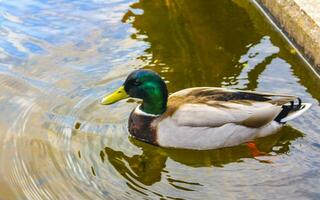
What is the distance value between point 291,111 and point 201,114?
0.73 meters

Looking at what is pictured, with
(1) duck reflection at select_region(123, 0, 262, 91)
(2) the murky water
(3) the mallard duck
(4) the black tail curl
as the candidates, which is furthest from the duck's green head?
(4) the black tail curl

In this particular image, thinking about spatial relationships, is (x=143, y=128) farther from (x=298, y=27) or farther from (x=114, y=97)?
(x=298, y=27)

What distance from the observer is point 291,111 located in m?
5.20

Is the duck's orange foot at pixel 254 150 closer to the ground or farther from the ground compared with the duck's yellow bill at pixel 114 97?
closer to the ground

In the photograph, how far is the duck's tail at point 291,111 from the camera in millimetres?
5160

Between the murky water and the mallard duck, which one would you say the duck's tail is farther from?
the murky water

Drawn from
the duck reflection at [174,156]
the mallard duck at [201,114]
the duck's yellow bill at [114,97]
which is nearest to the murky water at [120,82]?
the duck reflection at [174,156]

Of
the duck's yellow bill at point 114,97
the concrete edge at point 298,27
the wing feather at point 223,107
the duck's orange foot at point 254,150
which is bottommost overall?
the duck's orange foot at point 254,150

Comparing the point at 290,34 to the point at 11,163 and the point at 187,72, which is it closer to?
the point at 187,72

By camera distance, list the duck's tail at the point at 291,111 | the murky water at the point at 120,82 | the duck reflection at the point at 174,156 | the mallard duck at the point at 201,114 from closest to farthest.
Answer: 1. the murky water at the point at 120,82
2. the duck reflection at the point at 174,156
3. the mallard duck at the point at 201,114
4. the duck's tail at the point at 291,111

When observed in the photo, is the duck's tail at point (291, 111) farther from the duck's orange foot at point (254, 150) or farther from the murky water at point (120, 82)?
the duck's orange foot at point (254, 150)

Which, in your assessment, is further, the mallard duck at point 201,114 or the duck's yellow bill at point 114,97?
the duck's yellow bill at point 114,97

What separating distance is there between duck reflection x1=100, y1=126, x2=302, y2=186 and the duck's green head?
0.31 meters

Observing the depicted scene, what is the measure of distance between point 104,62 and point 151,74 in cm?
115
